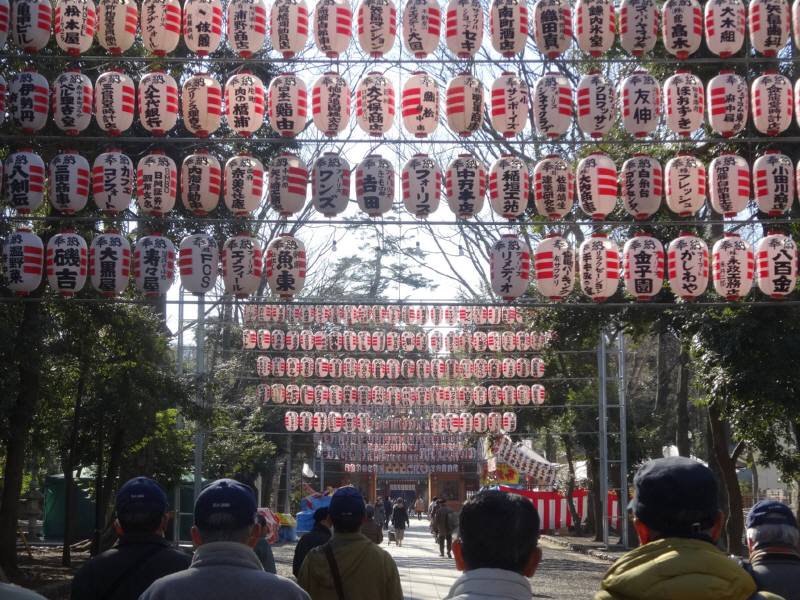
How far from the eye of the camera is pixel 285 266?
16.2 metres

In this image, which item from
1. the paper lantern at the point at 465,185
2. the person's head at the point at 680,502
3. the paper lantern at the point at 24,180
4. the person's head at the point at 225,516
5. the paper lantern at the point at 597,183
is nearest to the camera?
the person's head at the point at 680,502

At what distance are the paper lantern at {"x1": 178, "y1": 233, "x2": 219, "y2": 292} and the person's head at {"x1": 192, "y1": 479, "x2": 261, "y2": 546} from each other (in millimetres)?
11775

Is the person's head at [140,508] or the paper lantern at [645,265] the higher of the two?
the paper lantern at [645,265]

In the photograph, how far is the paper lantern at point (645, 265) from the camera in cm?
1529

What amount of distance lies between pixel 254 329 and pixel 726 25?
21.8 m

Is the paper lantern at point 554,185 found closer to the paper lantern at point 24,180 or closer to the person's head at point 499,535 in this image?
the paper lantern at point 24,180

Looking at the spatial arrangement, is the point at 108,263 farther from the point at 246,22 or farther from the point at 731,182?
the point at 731,182

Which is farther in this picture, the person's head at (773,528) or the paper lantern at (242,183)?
the paper lantern at (242,183)

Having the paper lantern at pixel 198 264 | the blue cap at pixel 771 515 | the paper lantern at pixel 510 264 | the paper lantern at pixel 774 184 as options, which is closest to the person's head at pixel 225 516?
the blue cap at pixel 771 515

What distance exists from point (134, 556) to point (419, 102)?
10.5 meters

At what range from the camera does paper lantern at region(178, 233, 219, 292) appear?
50.6 feet

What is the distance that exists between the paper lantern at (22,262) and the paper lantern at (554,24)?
24.6ft

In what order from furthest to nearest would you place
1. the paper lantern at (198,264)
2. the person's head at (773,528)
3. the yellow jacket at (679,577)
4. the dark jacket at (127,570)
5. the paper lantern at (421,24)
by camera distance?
the paper lantern at (198,264) < the paper lantern at (421,24) < the person's head at (773,528) < the dark jacket at (127,570) < the yellow jacket at (679,577)

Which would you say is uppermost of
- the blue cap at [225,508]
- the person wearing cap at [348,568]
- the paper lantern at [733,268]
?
the paper lantern at [733,268]
